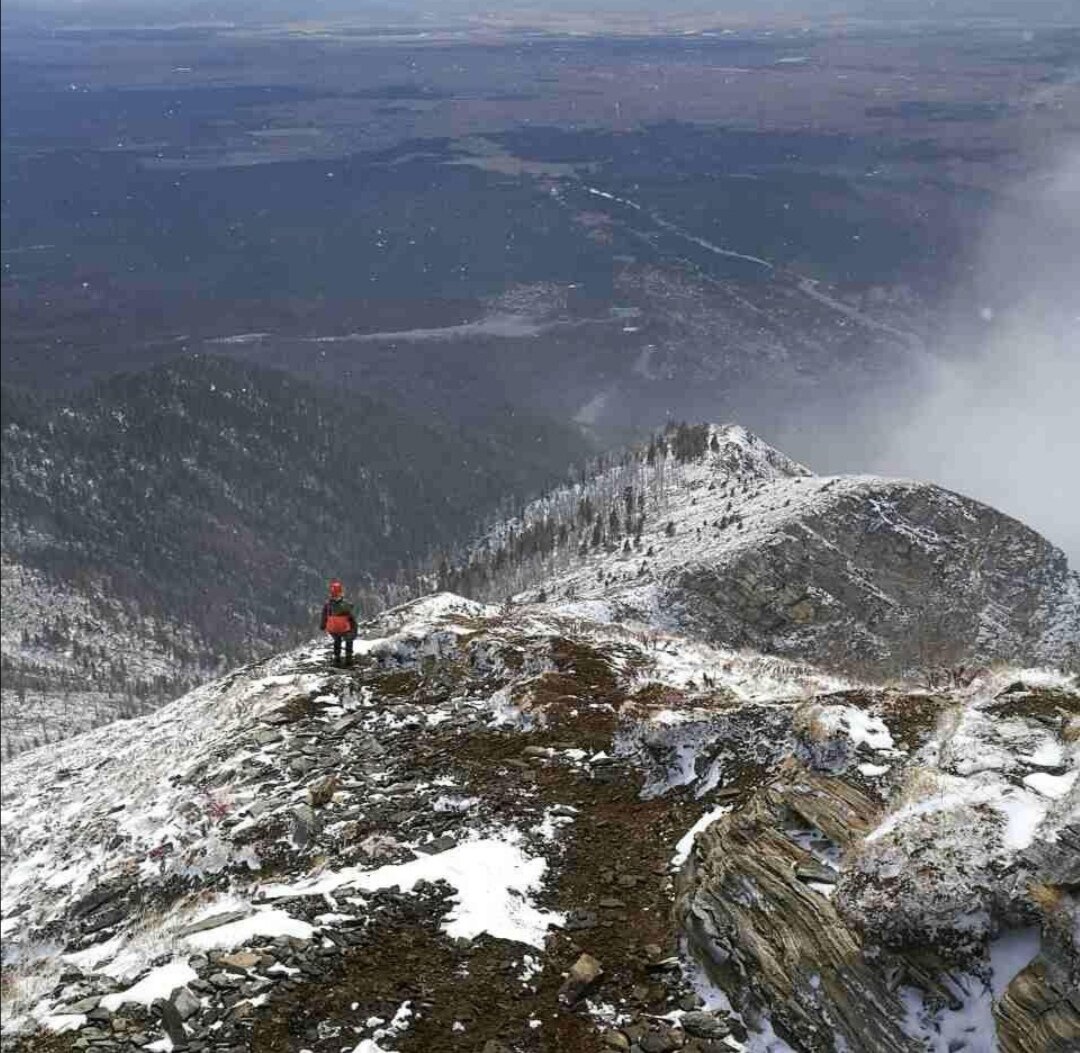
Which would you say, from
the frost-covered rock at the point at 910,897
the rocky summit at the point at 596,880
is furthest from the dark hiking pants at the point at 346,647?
the frost-covered rock at the point at 910,897

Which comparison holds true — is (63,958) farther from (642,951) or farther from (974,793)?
(974,793)

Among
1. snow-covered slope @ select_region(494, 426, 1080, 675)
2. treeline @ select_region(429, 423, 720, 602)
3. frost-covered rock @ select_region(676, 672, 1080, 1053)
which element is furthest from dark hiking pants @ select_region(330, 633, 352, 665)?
treeline @ select_region(429, 423, 720, 602)

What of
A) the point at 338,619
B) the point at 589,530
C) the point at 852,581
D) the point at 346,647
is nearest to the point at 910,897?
the point at 338,619

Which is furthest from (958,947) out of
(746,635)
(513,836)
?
(746,635)

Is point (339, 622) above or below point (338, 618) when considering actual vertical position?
below

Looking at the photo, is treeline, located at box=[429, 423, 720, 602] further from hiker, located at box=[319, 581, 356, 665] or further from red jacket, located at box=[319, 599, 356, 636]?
red jacket, located at box=[319, 599, 356, 636]

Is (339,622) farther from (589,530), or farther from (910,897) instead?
(589,530)
